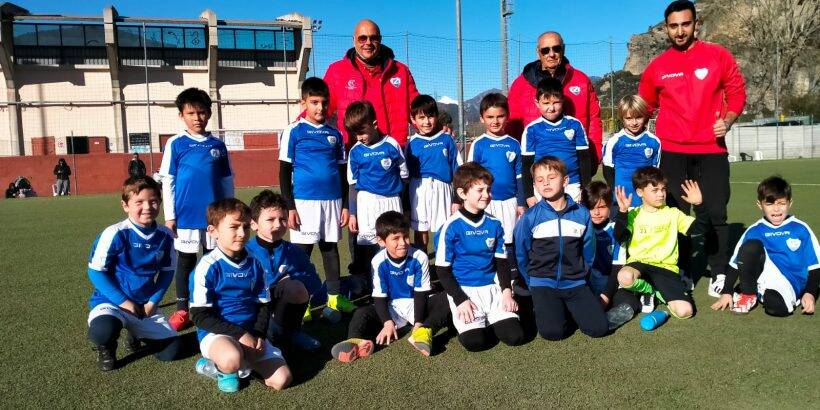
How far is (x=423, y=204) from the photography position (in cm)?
498

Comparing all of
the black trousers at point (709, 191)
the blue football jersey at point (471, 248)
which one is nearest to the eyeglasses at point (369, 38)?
the blue football jersey at point (471, 248)

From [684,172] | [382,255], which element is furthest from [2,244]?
[684,172]

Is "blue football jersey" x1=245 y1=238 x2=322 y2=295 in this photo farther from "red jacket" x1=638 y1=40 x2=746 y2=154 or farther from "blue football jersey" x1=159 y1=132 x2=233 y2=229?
"red jacket" x1=638 y1=40 x2=746 y2=154

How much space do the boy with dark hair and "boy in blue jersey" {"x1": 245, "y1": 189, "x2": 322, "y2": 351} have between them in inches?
87.3

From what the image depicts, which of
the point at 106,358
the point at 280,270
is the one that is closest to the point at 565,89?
the point at 280,270

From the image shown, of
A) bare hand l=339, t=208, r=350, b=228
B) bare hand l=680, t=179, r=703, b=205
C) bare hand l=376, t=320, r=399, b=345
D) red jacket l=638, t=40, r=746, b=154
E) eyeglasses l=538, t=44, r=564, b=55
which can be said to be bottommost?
bare hand l=376, t=320, r=399, b=345

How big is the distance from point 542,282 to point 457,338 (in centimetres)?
73

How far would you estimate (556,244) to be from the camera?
13.3ft

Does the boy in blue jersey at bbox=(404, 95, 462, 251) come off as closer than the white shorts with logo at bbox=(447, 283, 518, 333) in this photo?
No

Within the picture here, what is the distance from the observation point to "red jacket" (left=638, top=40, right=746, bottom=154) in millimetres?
4852

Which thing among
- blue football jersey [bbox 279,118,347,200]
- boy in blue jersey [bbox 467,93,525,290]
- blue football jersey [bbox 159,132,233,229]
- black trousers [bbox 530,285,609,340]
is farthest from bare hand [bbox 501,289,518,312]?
blue football jersey [bbox 159,132,233,229]

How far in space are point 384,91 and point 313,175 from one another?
1.08 meters

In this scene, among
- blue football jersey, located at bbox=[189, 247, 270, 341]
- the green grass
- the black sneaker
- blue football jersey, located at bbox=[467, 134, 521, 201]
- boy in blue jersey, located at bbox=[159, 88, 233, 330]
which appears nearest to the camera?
the green grass

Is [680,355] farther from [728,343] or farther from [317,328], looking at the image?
[317,328]
